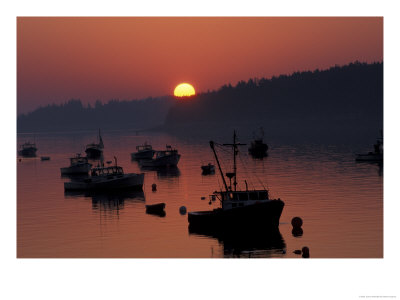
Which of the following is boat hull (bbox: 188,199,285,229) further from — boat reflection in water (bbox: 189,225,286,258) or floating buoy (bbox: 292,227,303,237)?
floating buoy (bbox: 292,227,303,237)

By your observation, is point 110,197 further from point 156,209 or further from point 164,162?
point 164,162

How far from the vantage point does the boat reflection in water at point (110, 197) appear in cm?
8896

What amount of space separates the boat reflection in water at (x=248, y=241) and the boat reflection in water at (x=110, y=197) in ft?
81.7

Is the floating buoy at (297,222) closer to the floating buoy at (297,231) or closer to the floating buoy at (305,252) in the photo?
the floating buoy at (297,231)

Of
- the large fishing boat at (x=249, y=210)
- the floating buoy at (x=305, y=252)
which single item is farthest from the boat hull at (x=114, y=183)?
the floating buoy at (x=305, y=252)

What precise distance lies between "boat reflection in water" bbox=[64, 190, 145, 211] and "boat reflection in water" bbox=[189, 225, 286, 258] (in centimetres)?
2490

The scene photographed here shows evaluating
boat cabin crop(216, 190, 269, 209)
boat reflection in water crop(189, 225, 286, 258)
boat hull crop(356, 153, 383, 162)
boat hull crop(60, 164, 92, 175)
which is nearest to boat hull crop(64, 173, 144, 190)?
boat reflection in water crop(189, 225, 286, 258)

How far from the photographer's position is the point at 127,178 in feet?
344

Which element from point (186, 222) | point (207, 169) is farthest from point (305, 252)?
point (207, 169)

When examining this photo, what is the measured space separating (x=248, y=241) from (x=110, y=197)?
41.4 m

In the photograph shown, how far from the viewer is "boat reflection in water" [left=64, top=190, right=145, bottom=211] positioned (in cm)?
8896
